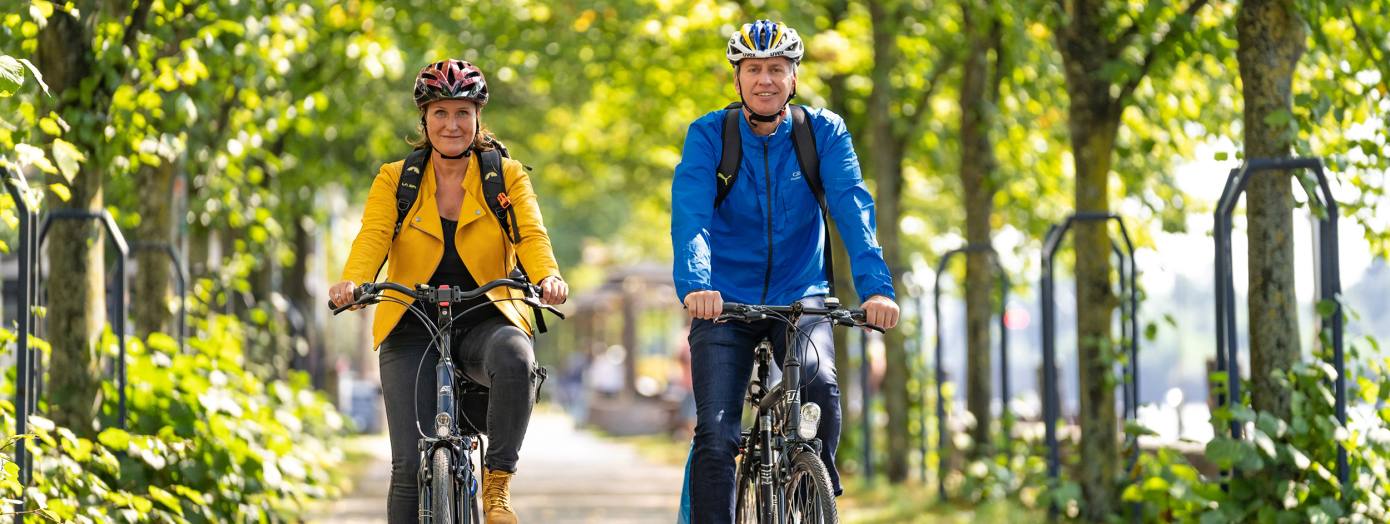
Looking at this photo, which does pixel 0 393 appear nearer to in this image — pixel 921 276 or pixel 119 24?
pixel 119 24

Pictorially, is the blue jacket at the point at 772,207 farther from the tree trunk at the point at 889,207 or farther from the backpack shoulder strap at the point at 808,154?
the tree trunk at the point at 889,207

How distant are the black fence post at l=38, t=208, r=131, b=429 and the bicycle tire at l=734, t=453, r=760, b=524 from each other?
3.43m

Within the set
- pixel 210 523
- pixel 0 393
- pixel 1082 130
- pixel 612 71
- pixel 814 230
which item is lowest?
pixel 210 523

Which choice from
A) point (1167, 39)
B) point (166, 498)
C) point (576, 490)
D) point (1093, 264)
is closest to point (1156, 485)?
point (1093, 264)

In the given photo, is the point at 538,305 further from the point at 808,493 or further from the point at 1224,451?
the point at 1224,451

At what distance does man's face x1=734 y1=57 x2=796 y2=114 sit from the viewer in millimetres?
5746

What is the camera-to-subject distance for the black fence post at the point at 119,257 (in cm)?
812

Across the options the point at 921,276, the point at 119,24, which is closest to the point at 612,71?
the point at 921,276

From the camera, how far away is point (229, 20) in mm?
9945

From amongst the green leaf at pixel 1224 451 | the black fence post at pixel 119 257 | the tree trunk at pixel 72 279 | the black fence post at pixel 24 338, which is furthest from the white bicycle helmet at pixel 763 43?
the tree trunk at pixel 72 279

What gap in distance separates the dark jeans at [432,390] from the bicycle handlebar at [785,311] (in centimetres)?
76

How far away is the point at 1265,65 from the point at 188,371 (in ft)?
17.1

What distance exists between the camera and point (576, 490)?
15633mm

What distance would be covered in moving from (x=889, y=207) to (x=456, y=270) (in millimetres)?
9093
